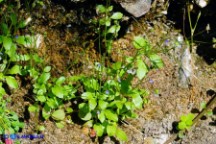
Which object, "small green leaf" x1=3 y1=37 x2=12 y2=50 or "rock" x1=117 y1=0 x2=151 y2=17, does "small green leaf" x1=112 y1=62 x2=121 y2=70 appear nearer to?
"rock" x1=117 y1=0 x2=151 y2=17

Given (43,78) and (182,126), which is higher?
(43,78)

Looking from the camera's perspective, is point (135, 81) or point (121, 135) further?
point (135, 81)

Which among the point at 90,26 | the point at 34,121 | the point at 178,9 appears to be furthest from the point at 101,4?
the point at 34,121

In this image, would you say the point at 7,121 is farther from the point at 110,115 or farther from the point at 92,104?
the point at 110,115

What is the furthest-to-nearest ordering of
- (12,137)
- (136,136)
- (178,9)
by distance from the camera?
(178,9)
(136,136)
(12,137)

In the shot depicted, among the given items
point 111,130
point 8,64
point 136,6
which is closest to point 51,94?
point 8,64

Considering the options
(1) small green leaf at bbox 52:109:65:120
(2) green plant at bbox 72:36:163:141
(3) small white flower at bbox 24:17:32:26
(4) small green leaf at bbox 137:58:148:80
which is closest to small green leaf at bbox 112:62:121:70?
(2) green plant at bbox 72:36:163:141

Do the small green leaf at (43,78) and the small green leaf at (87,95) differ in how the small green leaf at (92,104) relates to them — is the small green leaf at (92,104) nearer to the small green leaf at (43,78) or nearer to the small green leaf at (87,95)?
the small green leaf at (87,95)

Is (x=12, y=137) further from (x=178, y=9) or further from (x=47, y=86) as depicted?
(x=178, y=9)
